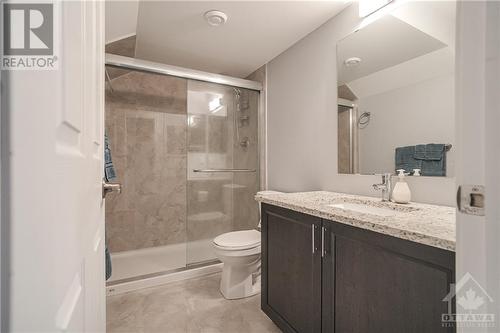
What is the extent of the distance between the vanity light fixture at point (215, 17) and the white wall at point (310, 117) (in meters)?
0.76

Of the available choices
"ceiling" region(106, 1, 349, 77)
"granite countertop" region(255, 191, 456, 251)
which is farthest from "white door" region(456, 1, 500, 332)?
"ceiling" region(106, 1, 349, 77)

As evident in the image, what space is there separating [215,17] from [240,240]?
5.88ft

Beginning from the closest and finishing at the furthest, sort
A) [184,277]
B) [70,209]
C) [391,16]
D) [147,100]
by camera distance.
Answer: [70,209] < [391,16] < [184,277] < [147,100]

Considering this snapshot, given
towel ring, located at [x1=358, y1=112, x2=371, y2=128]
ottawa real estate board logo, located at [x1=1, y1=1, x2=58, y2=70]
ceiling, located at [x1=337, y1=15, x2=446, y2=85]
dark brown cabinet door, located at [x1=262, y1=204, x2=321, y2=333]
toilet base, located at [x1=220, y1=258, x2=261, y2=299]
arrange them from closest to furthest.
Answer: ottawa real estate board logo, located at [x1=1, y1=1, x2=58, y2=70] → dark brown cabinet door, located at [x1=262, y1=204, x2=321, y2=333] → ceiling, located at [x1=337, y1=15, x2=446, y2=85] → towel ring, located at [x1=358, y1=112, x2=371, y2=128] → toilet base, located at [x1=220, y1=258, x2=261, y2=299]

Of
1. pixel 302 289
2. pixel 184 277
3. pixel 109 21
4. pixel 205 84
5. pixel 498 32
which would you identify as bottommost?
pixel 184 277

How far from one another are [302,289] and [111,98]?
2.73 metres

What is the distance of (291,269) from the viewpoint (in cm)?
141

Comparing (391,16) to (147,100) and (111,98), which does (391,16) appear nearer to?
(147,100)

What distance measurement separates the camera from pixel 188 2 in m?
1.76

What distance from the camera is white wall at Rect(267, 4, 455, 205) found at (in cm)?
187

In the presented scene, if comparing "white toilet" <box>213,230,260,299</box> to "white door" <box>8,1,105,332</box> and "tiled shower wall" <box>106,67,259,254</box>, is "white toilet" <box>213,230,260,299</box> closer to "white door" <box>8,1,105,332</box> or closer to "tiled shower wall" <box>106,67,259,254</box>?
"tiled shower wall" <box>106,67,259,254</box>

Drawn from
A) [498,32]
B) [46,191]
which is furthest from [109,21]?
[498,32]

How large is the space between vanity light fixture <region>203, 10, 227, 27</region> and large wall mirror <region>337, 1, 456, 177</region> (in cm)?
94

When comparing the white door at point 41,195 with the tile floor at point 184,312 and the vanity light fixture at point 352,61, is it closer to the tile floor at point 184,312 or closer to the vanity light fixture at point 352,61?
the tile floor at point 184,312
